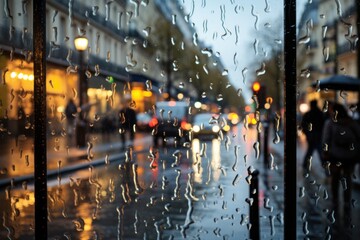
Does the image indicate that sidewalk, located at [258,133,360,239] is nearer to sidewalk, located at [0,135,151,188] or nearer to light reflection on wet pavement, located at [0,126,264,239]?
light reflection on wet pavement, located at [0,126,264,239]

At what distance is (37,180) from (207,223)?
455 cm

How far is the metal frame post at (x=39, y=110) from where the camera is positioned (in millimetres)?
2793

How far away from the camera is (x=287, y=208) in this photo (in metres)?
2.61

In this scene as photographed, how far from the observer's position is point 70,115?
Answer: 19375mm

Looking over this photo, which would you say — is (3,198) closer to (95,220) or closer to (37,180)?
(95,220)

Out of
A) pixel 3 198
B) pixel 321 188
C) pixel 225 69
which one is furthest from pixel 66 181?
pixel 225 69

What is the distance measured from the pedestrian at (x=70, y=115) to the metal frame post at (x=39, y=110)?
15.0 meters

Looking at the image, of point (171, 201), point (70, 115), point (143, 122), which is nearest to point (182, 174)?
point (171, 201)

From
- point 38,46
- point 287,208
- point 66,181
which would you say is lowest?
point 66,181

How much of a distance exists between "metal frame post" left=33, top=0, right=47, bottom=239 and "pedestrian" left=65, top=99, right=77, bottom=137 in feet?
49.1

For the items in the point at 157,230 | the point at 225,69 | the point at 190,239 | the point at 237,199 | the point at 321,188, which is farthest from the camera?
the point at 321,188

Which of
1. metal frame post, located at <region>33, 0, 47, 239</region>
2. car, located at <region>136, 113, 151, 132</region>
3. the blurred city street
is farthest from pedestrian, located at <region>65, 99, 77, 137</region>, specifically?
car, located at <region>136, 113, 151, 132</region>

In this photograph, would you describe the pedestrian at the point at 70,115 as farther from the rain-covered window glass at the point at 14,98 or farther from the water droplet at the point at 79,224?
the water droplet at the point at 79,224

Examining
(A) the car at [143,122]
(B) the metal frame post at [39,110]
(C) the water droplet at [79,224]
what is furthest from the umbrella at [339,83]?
(A) the car at [143,122]
